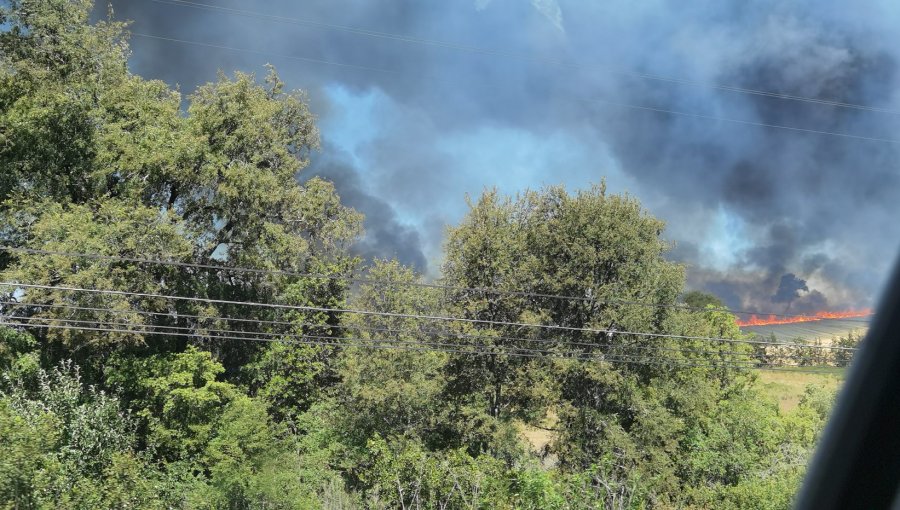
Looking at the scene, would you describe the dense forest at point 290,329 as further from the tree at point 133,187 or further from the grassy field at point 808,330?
the grassy field at point 808,330

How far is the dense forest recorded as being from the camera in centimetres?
2094

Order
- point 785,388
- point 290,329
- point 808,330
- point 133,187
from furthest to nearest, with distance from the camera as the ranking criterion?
point 785,388 < point 290,329 < point 133,187 < point 808,330

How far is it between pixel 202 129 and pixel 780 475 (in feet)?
78.3

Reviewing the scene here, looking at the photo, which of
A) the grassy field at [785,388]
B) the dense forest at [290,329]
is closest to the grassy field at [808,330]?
the dense forest at [290,329]

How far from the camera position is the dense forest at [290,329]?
68.7 feet

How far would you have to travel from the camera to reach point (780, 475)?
21578mm

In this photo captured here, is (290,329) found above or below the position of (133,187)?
below

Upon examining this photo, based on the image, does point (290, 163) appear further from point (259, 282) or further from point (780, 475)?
point (780, 475)

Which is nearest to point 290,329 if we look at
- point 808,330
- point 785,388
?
point 808,330

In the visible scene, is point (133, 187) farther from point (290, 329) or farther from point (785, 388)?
point (785, 388)

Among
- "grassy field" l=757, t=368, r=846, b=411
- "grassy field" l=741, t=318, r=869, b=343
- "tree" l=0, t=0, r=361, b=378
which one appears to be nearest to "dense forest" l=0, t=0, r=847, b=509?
"tree" l=0, t=0, r=361, b=378

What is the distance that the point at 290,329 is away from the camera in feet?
95.0

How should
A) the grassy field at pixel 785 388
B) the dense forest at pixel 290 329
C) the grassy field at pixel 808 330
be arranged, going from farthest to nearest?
the grassy field at pixel 785 388
the dense forest at pixel 290 329
the grassy field at pixel 808 330

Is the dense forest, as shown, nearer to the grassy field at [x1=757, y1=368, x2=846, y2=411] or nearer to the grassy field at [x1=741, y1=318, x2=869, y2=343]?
the grassy field at [x1=741, y1=318, x2=869, y2=343]
